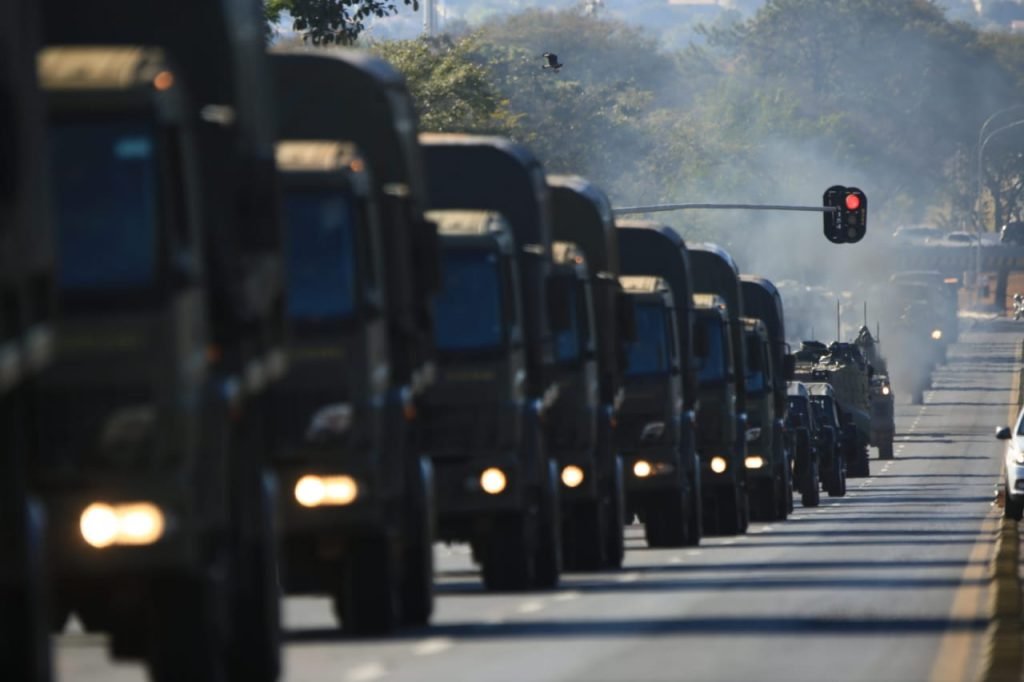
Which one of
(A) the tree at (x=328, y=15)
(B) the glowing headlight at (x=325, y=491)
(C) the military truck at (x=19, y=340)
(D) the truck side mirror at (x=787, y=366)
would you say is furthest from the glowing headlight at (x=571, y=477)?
(A) the tree at (x=328, y=15)

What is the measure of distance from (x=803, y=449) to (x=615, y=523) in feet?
79.5

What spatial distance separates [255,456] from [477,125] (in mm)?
63507

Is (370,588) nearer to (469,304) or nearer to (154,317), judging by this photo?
(469,304)

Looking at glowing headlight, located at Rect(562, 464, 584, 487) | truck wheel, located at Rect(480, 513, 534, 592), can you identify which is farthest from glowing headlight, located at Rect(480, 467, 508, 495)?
glowing headlight, located at Rect(562, 464, 584, 487)

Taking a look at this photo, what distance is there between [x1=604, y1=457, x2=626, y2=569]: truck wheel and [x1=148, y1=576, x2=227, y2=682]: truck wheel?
14855mm

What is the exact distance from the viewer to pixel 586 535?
93.0 feet

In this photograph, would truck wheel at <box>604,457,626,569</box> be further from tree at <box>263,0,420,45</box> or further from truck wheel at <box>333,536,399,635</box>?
tree at <box>263,0,420,45</box>

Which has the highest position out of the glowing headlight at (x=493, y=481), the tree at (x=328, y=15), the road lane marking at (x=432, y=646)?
the tree at (x=328, y=15)

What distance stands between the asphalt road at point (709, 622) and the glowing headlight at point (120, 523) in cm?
332

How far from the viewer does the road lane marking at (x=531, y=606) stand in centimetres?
2244

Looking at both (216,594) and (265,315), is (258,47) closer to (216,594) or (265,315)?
(265,315)

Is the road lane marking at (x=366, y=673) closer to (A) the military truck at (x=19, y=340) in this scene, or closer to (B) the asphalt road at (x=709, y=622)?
(B) the asphalt road at (x=709, y=622)

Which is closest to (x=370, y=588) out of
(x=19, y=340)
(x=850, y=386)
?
(x=19, y=340)

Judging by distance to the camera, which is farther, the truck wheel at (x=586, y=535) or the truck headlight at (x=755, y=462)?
the truck headlight at (x=755, y=462)
